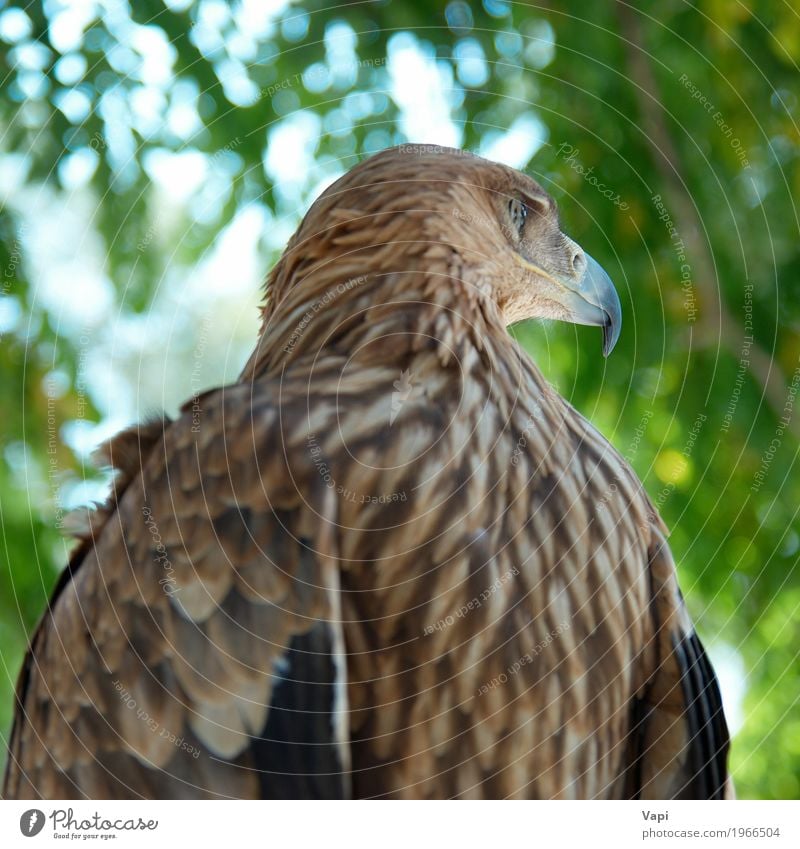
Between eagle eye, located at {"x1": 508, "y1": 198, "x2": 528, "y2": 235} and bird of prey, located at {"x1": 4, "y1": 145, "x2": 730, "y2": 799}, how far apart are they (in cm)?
5

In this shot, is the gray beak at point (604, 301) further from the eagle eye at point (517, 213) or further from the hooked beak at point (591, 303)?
the eagle eye at point (517, 213)

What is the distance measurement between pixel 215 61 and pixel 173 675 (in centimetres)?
97

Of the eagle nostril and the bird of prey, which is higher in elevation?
the eagle nostril

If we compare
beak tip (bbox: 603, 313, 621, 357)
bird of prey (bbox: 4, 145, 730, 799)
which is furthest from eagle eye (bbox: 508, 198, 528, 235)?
beak tip (bbox: 603, 313, 621, 357)

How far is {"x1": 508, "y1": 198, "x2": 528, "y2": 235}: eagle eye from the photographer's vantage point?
44.1 inches

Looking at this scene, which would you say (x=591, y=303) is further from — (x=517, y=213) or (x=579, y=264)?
(x=517, y=213)

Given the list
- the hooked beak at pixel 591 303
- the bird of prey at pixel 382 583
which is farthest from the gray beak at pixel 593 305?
the bird of prey at pixel 382 583

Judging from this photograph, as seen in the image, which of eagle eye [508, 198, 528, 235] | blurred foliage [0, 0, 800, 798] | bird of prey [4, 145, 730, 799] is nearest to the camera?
bird of prey [4, 145, 730, 799]

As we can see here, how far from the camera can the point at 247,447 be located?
3.02 feet

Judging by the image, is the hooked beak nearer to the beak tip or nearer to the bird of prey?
the beak tip

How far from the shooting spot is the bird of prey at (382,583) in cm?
88

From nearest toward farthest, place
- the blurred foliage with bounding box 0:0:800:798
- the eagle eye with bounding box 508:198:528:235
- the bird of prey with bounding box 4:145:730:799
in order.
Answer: the bird of prey with bounding box 4:145:730:799
the eagle eye with bounding box 508:198:528:235
the blurred foliage with bounding box 0:0:800:798
